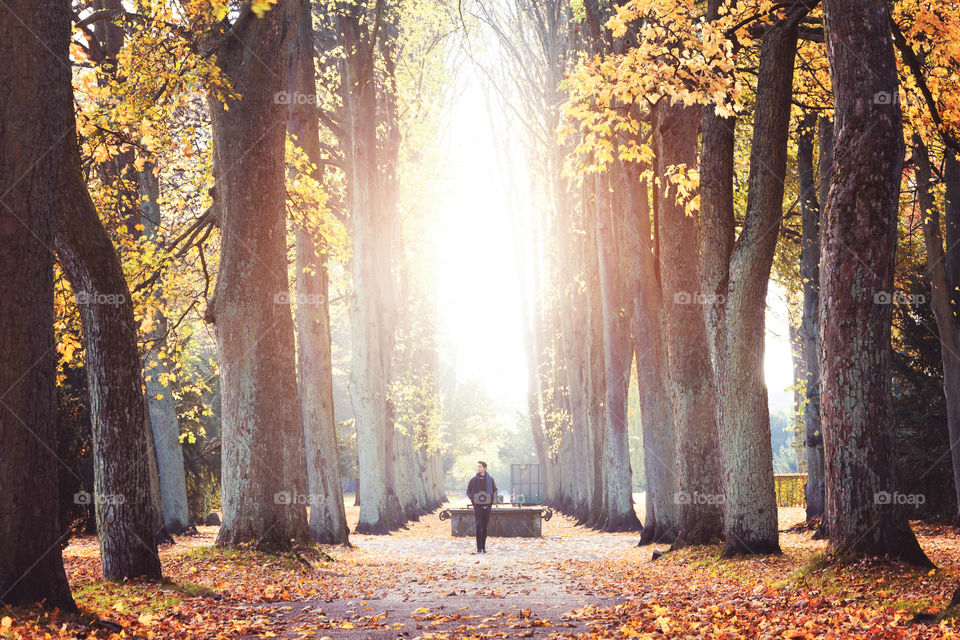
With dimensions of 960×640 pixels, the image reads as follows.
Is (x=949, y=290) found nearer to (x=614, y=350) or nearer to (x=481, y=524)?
(x=614, y=350)

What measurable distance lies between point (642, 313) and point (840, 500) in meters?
8.80

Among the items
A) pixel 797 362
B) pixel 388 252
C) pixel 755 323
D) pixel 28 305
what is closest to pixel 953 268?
pixel 755 323

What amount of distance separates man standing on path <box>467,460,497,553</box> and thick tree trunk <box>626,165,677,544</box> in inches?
136

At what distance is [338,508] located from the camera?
18.3 m

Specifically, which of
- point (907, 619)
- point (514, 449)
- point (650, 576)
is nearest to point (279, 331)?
point (650, 576)

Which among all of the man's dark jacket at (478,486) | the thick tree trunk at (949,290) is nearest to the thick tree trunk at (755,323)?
the thick tree trunk at (949,290)

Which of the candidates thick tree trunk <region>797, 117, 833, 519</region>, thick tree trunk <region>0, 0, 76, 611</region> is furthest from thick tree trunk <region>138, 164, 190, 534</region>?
thick tree trunk <region>797, 117, 833, 519</region>

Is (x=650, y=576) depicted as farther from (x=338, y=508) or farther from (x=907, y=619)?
(x=338, y=508)

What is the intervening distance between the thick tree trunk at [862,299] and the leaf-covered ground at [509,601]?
1.67 ft

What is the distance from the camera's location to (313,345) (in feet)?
59.3

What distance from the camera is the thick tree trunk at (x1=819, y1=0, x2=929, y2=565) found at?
7754 mm

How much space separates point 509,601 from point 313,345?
33.3 ft

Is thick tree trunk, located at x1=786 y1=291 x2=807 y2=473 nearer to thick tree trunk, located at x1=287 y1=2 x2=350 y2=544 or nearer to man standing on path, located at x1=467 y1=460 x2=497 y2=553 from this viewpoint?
man standing on path, located at x1=467 y1=460 x2=497 y2=553

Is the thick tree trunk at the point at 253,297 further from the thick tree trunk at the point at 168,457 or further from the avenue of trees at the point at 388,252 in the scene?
the thick tree trunk at the point at 168,457
